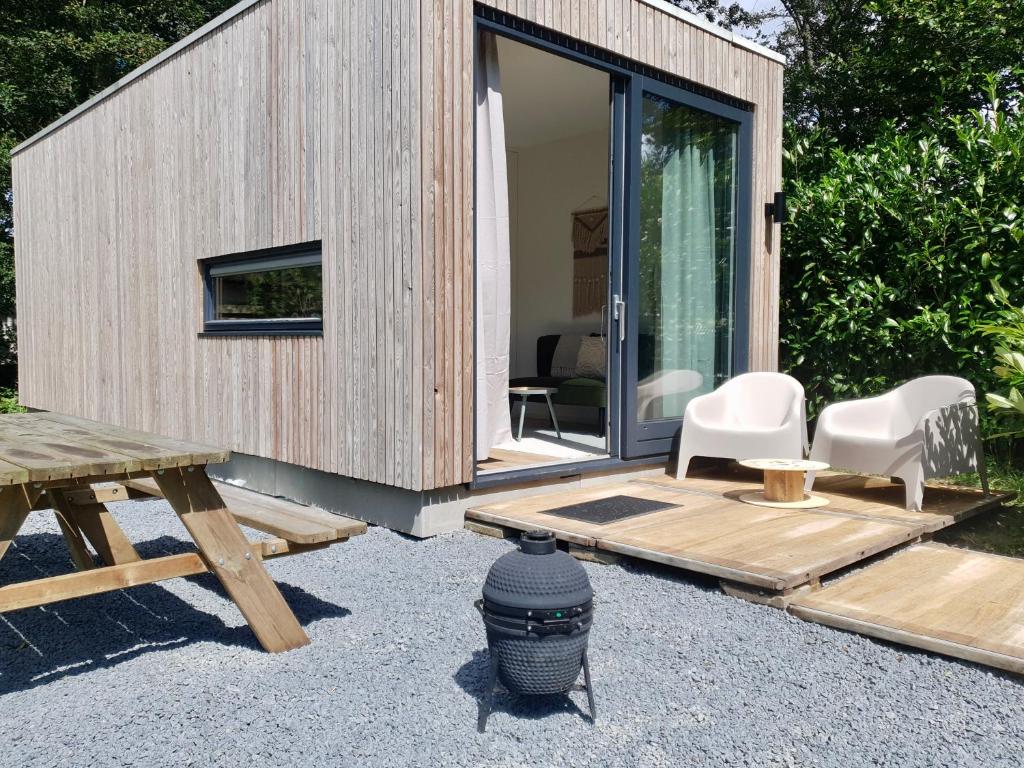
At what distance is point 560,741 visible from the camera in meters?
1.90

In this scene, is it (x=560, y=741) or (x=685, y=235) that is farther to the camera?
(x=685, y=235)

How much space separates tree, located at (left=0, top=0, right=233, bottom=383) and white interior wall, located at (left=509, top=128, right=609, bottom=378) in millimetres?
7180

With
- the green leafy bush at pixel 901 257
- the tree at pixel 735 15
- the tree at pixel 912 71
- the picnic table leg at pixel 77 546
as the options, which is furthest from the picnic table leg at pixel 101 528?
the tree at pixel 735 15

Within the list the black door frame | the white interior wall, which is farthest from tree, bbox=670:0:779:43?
the black door frame

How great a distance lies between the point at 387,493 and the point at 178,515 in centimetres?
175

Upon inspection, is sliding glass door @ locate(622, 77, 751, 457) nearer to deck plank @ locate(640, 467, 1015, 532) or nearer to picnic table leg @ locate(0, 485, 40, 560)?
deck plank @ locate(640, 467, 1015, 532)

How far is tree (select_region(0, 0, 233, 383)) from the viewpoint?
1130cm

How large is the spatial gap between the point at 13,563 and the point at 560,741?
2784 mm

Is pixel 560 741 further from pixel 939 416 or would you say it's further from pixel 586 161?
pixel 586 161

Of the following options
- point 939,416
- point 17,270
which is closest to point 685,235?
point 939,416

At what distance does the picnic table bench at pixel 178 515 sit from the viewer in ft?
6.72

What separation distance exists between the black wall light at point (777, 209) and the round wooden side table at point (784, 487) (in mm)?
2013

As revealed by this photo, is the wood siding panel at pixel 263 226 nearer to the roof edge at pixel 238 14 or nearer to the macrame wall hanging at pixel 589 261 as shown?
the roof edge at pixel 238 14

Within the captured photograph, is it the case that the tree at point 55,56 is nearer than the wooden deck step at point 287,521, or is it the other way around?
the wooden deck step at point 287,521
